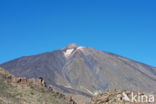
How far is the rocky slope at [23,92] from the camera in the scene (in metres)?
28.6

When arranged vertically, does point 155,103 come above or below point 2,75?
below

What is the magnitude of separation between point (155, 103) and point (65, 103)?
13261 mm

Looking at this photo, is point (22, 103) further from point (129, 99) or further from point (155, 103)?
point (155, 103)

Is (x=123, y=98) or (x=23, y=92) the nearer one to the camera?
(x=123, y=98)

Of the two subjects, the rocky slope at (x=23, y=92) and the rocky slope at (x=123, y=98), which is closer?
the rocky slope at (x=123, y=98)

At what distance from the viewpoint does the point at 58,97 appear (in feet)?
121

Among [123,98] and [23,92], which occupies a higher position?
[23,92]

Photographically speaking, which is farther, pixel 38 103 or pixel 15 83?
pixel 15 83

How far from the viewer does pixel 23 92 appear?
31.1 m

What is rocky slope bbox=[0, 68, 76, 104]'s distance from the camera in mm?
28572

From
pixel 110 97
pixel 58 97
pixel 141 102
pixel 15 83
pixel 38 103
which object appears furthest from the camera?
pixel 58 97

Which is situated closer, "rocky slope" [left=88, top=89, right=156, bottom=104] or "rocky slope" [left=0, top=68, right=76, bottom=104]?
"rocky slope" [left=88, top=89, right=156, bottom=104]

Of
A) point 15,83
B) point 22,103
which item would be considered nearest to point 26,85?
point 15,83

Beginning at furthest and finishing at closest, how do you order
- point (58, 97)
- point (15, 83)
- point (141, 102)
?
point (58, 97) < point (15, 83) < point (141, 102)
